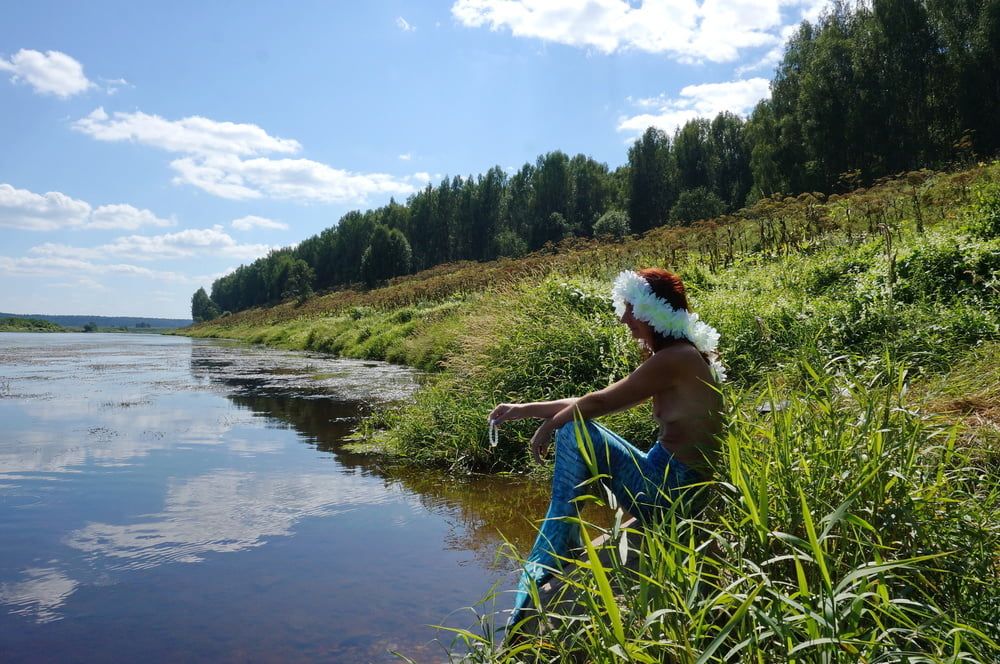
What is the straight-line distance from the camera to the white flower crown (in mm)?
3021

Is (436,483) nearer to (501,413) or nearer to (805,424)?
(501,413)

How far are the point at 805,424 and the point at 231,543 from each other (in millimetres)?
3853

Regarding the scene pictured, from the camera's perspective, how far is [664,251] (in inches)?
538

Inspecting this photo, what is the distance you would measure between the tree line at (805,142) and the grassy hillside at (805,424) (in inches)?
210

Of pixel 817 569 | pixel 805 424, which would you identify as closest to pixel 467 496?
pixel 805 424

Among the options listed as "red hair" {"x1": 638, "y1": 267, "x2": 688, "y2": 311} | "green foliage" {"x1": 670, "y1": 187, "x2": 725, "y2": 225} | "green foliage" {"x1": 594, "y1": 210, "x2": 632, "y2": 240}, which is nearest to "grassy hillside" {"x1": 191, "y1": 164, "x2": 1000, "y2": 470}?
"red hair" {"x1": 638, "y1": 267, "x2": 688, "y2": 311}

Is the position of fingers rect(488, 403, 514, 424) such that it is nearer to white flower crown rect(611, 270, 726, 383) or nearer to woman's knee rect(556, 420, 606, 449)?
woman's knee rect(556, 420, 606, 449)

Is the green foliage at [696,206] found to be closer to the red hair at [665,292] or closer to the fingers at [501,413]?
the red hair at [665,292]

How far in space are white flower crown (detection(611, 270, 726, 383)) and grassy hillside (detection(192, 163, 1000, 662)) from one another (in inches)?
11.7

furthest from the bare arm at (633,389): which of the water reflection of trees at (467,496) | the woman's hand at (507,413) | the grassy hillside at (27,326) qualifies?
the grassy hillside at (27,326)

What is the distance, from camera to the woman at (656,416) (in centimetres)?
291

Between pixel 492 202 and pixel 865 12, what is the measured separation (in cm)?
4056

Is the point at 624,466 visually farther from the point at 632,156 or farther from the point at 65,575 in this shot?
the point at 632,156

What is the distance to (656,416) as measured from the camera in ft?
10.1
